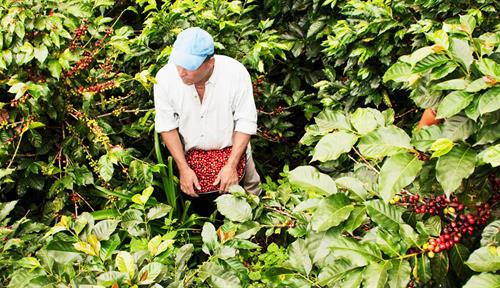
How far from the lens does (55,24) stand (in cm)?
312

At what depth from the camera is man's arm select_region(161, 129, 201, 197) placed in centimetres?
329

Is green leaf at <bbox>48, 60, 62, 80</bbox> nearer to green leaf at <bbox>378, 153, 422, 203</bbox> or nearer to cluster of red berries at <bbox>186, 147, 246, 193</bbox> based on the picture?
cluster of red berries at <bbox>186, 147, 246, 193</bbox>

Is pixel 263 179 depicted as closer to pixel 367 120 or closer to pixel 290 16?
pixel 290 16

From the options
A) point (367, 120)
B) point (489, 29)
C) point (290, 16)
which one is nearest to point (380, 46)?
point (489, 29)

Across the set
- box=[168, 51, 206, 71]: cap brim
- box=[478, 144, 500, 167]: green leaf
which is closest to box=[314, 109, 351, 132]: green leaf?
box=[478, 144, 500, 167]: green leaf

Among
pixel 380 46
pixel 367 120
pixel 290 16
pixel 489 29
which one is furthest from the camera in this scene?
pixel 290 16

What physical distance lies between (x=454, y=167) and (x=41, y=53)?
242 centimetres

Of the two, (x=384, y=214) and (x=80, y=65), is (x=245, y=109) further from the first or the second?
(x=384, y=214)

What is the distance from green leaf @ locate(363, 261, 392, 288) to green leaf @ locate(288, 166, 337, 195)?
10.8 inches

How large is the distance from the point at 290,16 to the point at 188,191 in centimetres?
183

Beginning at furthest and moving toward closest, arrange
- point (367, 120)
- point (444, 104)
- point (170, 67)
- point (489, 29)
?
point (170, 67) < point (489, 29) < point (367, 120) < point (444, 104)

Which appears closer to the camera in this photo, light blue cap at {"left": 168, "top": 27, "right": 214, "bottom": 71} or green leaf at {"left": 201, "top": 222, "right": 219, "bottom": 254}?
green leaf at {"left": 201, "top": 222, "right": 219, "bottom": 254}

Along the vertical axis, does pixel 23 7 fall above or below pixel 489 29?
above

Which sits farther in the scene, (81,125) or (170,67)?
(81,125)
